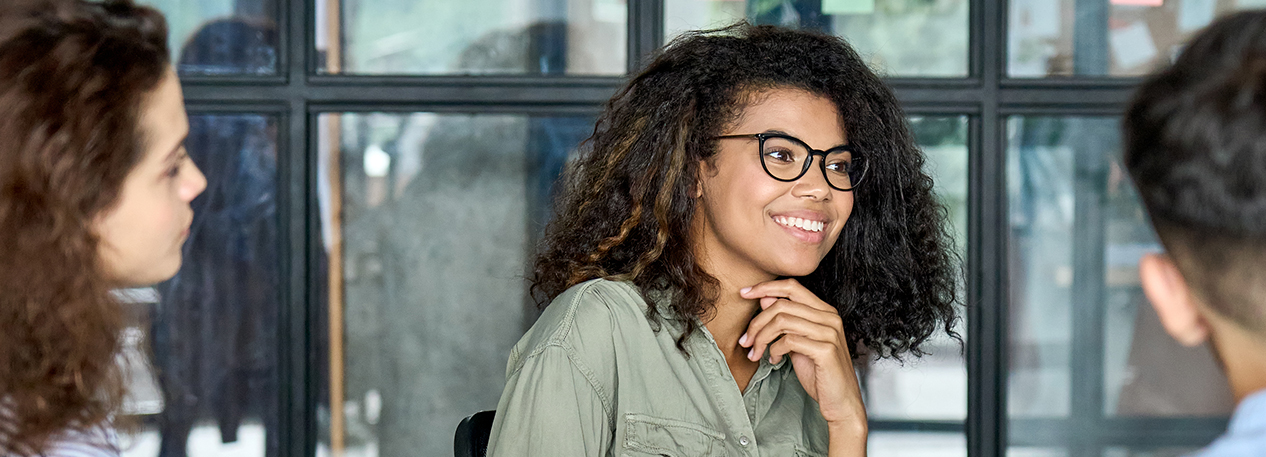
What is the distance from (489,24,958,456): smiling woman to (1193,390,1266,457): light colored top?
3.41 feet

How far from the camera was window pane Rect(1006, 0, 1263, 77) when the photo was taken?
3.42m

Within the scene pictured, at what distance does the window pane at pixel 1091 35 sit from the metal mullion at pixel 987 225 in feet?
0.36

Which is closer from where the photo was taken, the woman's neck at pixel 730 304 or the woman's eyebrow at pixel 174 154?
the woman's eyebrow at pixel 174 154

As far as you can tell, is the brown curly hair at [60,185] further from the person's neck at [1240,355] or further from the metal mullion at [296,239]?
the metal mullion at [296,239]

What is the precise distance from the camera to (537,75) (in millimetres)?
3348

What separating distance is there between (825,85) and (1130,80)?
6.11 ft

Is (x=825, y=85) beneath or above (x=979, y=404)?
above

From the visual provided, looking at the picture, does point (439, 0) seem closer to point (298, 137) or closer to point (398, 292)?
point (298, 137)

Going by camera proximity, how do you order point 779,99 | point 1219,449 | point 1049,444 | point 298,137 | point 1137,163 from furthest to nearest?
point 1049,444 → point 298,137 → point 779,99 → point 1137,163 → point 1219,449

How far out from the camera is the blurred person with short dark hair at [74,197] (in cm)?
107

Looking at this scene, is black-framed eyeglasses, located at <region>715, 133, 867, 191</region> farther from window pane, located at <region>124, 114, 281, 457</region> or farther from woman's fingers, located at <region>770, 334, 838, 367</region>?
window pane, located at <region>124, 114, 281, 457</region>

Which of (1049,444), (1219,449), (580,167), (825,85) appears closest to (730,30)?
(825,85)

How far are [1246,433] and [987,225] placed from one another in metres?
2.58

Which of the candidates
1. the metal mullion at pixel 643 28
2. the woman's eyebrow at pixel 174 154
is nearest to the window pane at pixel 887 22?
the metal mullion at pixel 643 28
